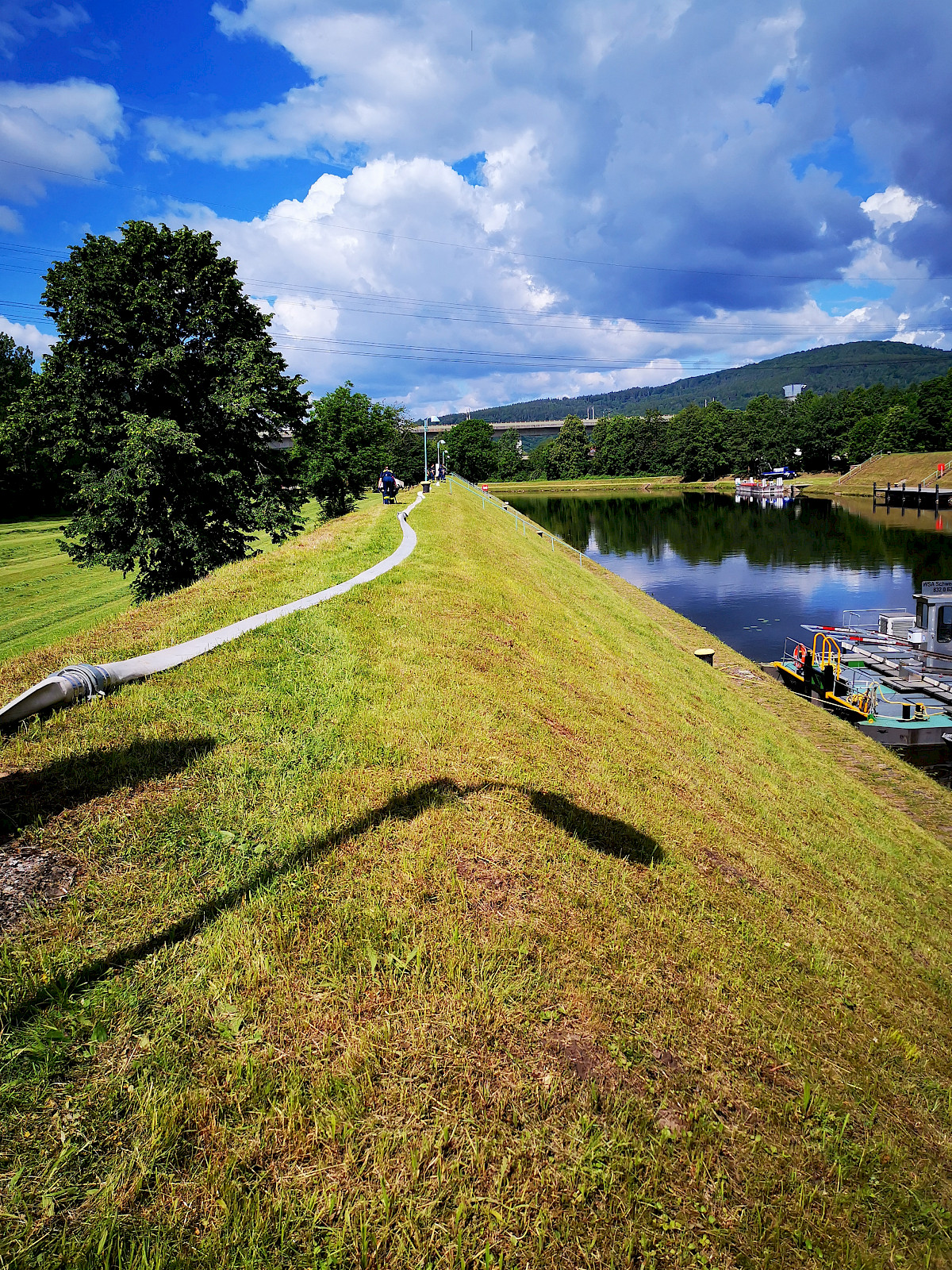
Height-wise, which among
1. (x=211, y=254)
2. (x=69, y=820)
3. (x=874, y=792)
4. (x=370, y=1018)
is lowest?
(x=874, y=792)

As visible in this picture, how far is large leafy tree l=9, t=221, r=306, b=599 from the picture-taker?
22234 millimetres

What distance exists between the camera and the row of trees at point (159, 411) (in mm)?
22234

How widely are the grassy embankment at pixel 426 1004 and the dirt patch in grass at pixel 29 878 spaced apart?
3.6 inches

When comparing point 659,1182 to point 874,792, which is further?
point 874,792

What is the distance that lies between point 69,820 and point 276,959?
7.50 ft

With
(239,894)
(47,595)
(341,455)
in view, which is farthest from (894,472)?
(239,894)

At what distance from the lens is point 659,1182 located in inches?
140

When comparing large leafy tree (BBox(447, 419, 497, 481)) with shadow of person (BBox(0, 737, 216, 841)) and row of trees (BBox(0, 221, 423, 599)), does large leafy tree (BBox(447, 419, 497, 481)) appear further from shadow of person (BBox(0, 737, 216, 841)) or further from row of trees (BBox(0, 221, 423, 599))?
shadow of person (BBox(0, 737, 216, 841))

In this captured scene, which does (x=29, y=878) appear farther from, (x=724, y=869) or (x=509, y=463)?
(x=509, y=463)

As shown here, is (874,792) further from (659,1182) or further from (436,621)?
(659,1182)

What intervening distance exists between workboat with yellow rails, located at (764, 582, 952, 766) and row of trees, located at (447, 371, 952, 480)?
11360cm

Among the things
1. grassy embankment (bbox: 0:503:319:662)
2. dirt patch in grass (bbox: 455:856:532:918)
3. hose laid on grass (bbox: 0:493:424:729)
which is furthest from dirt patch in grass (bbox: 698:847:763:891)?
grassy embankment (bbox: 0:503:319:662)

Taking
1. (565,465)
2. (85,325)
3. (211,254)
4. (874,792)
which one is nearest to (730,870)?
(874,792)

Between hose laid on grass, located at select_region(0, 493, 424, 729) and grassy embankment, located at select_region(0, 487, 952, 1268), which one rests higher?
hose laid on grass, located at select_region(0, 493, 424, 729)
